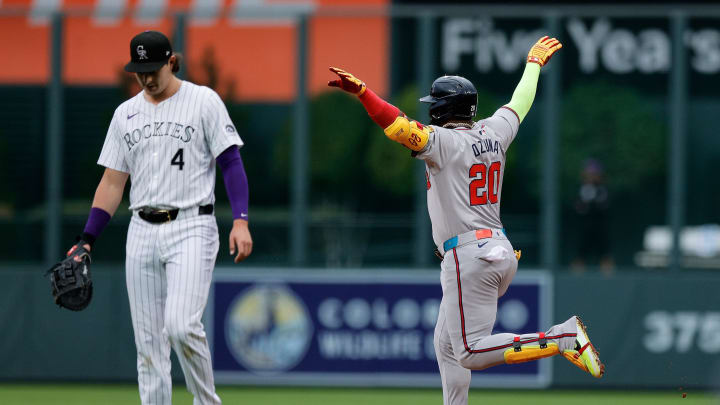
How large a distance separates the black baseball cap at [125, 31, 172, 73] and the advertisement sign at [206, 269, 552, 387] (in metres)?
4.47

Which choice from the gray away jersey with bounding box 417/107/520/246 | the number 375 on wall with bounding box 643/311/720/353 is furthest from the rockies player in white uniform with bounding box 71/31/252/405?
the number 375 on wall with bounding box 643/311/720/353

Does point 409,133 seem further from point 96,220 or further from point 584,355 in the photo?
point 96,220

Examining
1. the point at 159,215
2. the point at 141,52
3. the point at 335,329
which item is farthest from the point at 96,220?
the point at 335,329

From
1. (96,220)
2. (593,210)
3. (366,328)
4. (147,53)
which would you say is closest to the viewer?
(147,53)

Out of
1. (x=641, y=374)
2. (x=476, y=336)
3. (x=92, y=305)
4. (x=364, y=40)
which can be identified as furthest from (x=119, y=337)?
(x=476, y=336)

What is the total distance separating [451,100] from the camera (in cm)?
604

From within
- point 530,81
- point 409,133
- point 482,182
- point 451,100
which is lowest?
point 482,182

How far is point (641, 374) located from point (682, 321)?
1.88 feet

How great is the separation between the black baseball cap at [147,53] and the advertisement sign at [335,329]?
14.7 feet

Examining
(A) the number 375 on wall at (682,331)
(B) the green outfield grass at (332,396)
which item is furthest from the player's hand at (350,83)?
(A) the number 375 on wall at (682,331)

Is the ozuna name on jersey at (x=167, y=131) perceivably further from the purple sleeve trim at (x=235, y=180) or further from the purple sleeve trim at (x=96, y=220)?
the purple sleeve trim at (x=96, y=220)

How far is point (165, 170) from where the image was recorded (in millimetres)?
5961

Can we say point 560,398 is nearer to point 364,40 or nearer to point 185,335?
point 364,40

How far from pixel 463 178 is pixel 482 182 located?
4.4 inches
